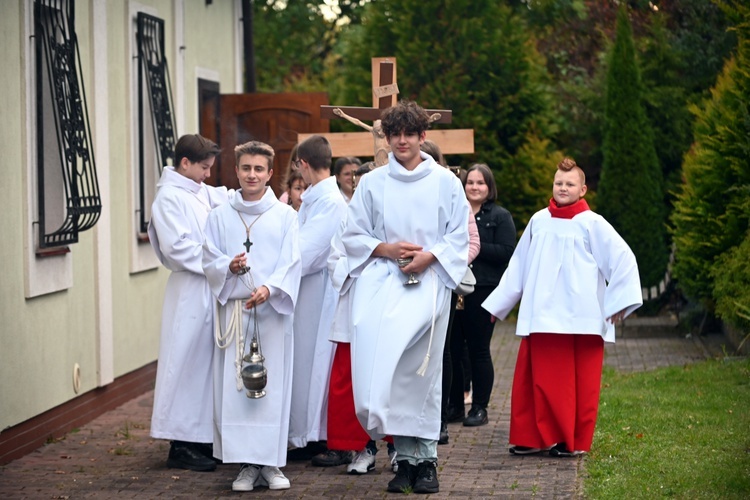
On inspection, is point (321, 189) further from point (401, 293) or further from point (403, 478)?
point (403, 478)

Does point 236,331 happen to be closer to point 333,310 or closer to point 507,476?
point 333,310

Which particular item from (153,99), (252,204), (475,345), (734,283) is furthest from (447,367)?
(734,283)

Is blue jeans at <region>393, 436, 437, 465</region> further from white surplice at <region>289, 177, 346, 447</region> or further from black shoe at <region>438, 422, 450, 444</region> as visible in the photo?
black shoe at <region>438, 422, 450, 444</region>

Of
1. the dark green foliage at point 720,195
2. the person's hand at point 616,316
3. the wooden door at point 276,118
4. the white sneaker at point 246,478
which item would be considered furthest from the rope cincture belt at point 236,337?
the wooden door at point 276,118

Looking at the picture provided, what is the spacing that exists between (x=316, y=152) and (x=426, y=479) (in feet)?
7.06

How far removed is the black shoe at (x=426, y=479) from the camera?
6.73 meters

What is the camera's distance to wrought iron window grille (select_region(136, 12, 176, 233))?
36.4ft

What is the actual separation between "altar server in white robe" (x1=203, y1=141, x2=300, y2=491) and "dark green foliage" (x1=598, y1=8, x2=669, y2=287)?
996cm

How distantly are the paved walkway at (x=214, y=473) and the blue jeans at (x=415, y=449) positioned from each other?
8.5 inches

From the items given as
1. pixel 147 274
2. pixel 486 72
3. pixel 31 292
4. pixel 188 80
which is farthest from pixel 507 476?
pixel 486 72

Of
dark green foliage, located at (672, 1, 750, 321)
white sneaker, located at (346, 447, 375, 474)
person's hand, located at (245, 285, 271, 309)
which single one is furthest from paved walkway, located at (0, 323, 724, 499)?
dark green foliage, located at (672, 1, 750, 321)

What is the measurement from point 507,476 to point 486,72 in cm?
1073

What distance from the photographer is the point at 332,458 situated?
762cm

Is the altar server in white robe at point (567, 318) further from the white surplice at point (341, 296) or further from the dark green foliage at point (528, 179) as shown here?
the dark green foliage at point (528, 179)
